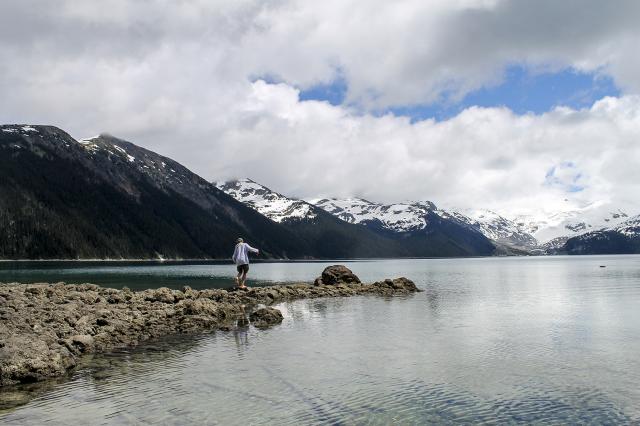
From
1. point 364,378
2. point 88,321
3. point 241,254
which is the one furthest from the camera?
point 241,254

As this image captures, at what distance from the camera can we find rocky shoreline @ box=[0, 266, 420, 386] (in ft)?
61.6

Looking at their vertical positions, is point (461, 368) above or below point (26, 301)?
below

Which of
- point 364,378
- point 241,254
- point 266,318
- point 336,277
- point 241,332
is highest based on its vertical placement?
point 241,254

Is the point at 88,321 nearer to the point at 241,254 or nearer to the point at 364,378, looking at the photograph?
the point at 364,378

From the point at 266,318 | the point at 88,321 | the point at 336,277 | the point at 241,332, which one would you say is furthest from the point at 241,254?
the point at 336,277

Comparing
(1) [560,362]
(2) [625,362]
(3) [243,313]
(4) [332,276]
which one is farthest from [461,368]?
(4) [332,276]

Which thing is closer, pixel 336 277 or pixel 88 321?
pixel 88 321

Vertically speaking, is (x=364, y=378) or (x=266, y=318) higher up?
(x=266, y=318)

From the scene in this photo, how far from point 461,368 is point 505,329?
1110 centimetres

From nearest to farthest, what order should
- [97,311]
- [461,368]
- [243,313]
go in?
[461,368] → [97,311] → [243,313]

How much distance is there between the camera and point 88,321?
1080 inches

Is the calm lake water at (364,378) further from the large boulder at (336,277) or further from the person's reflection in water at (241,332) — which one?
the large boulder at (336,277)

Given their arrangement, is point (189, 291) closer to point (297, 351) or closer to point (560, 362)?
point (297, 351)

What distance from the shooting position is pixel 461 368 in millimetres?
19219
